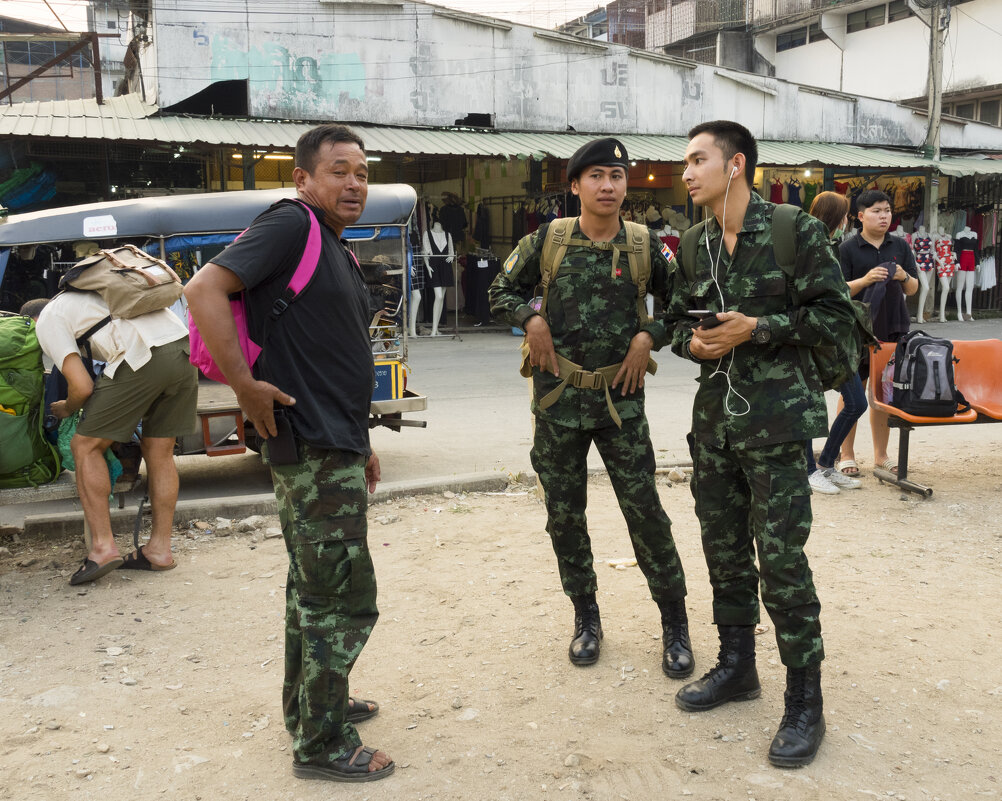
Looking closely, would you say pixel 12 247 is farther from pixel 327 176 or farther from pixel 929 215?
pixel 929 215

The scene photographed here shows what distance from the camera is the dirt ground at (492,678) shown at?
9.43ft

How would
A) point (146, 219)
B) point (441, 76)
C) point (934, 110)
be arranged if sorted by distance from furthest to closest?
point (934, 110), point (441, 76), point (146, 219)

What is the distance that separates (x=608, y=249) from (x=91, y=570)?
305 cm

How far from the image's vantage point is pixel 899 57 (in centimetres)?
2686

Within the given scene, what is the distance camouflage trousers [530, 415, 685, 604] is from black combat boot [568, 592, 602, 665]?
0.07 metres

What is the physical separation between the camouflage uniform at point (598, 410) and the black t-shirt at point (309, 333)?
0.94 m

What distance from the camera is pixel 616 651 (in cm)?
377

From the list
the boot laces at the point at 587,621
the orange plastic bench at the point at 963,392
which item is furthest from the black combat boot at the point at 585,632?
the orange plastic bench at the point at 963,392

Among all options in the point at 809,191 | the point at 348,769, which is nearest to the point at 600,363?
the point at 348,769

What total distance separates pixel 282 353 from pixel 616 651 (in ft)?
6.34

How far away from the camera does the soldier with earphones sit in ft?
9.68

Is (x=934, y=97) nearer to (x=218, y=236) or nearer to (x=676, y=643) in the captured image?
(x=218, y=236)

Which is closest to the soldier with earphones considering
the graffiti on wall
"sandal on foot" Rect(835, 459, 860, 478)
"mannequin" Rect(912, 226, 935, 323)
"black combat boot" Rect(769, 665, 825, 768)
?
"black combat boot" Rect(769, 665, 825, 768)

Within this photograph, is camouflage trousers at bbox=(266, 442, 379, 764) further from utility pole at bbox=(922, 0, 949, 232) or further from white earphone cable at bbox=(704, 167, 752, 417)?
utility pole at bbox=(922, 0, 949, 232)
